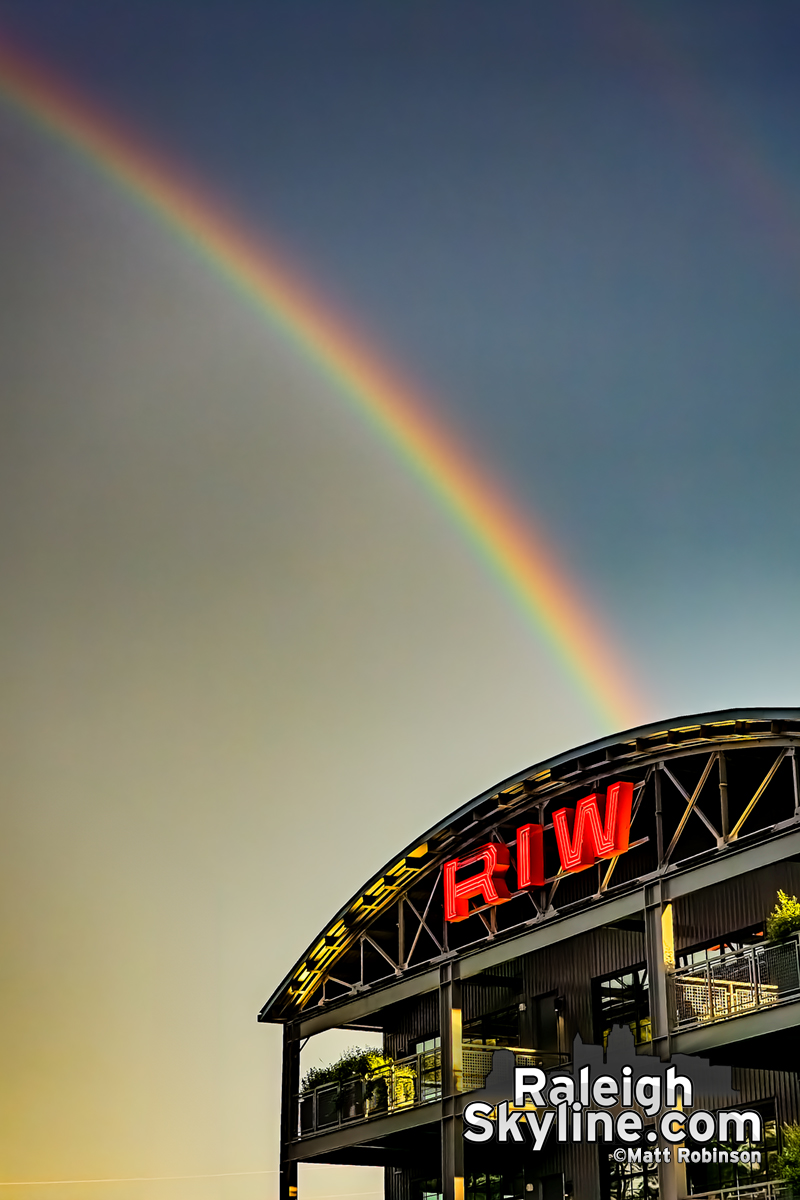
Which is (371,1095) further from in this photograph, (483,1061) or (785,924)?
(785,924)

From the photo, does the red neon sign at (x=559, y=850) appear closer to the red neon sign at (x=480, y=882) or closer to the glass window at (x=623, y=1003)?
the red neon sign at (x=480, y=882)

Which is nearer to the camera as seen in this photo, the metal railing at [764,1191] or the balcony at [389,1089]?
the metal railing at [764,1191]

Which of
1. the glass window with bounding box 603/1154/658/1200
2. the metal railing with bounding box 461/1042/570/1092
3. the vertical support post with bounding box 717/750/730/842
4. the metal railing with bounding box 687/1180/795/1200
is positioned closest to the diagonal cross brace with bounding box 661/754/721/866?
the vertical support post with bounding box 717/750/730/842

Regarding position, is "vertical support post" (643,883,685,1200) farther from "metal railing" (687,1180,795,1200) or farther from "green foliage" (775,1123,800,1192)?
"green foliage" (775,1123,800,1192)

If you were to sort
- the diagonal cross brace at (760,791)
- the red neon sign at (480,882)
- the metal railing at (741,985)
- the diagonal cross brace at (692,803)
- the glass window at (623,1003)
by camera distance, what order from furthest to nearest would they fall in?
the glass window at (623,1003) < the red neon sign at (480,882) < the diagonal cross brace at (692,803) < the diagonal cross brace at (760,791) < the metal railing at (741,985)

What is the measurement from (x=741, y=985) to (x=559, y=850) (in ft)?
20.2

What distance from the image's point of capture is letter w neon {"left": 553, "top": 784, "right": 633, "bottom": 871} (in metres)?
31.2

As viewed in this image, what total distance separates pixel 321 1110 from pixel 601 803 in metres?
12.5

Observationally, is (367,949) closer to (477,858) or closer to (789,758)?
(477,858)

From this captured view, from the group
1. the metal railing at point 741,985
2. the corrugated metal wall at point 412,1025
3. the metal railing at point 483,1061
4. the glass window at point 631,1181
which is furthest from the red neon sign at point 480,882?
the corrugated metal wall at point 412,1025

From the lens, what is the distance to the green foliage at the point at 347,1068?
124 feet

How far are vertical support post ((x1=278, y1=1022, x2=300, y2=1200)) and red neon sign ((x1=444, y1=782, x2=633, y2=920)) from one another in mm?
8435

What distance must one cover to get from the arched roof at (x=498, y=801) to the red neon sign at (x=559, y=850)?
55 centimetres

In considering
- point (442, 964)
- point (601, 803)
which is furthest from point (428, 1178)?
point (601, 803)
